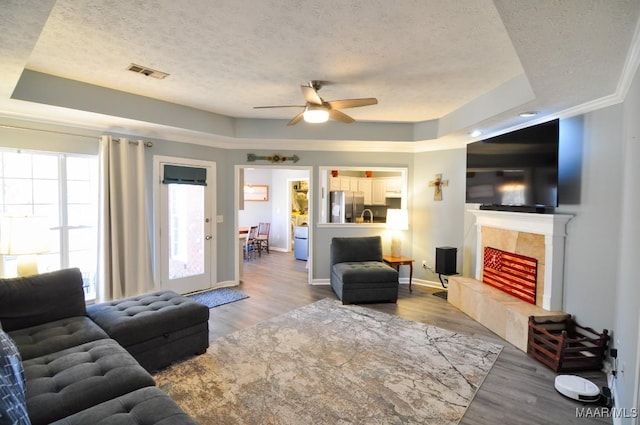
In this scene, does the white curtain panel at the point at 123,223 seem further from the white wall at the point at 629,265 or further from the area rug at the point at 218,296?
the white wall at the point at 629,265

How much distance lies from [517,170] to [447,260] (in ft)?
5.79

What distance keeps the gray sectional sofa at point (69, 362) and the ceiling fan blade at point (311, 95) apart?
229 cm

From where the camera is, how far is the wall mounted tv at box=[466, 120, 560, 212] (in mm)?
3344

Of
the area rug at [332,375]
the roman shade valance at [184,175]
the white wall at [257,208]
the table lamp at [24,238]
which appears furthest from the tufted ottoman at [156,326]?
A: the white wall at [257,208]

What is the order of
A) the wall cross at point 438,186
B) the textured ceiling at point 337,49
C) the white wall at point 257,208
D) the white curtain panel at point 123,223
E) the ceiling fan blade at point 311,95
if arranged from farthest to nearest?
the white wall at point 257,208 < the wall cross at point 438,186 < the white curtain panel at point 123,223 < the ceiling fan blade at point 311,95 < the textured ceiling at point 337,49

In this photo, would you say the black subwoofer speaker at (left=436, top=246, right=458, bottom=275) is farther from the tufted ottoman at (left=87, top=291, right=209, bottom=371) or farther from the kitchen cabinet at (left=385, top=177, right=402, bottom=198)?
the tufted ottoman at (left=87, top=291, right=209, bottom=371)

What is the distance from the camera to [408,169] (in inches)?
229

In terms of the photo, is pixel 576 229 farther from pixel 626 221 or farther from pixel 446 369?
pixel 446 369

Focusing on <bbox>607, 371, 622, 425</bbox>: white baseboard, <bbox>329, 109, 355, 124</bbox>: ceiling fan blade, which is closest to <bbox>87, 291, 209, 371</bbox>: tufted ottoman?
<bbox>329, 109, 355, 124</bbox>: ceiling fan blade

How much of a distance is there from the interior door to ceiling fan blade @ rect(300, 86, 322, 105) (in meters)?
2.80

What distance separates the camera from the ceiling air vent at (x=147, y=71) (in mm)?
3053

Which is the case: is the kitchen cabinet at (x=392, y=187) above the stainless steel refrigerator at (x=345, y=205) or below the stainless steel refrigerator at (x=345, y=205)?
above

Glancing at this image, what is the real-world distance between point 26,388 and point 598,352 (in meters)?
4.24

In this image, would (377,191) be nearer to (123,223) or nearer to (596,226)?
(596,226)
